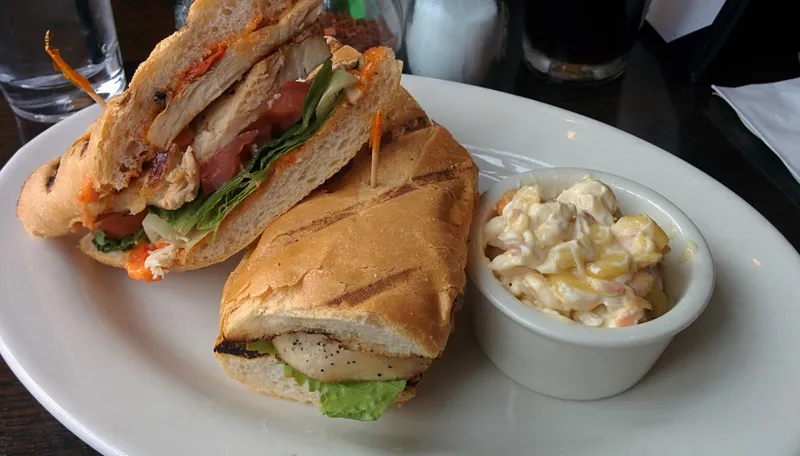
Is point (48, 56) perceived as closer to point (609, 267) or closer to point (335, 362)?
point (335, 362)

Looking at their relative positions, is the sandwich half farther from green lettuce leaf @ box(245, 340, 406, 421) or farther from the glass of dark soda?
the glass of dark soda

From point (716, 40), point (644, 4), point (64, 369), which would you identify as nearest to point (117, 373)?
point (64, 369)

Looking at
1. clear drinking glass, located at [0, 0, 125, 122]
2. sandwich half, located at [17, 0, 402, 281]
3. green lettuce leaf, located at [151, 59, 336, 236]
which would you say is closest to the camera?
sandwich half, located at [17, 0, 402, 281]

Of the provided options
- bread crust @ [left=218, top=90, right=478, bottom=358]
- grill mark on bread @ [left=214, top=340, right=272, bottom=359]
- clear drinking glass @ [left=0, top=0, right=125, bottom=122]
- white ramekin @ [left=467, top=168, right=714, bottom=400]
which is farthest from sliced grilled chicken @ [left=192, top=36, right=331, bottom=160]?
clear drinking glass @ [left=0, top=0, right=125, bottom=122]

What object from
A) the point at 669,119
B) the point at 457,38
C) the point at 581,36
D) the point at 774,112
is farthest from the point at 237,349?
the point at 774,112

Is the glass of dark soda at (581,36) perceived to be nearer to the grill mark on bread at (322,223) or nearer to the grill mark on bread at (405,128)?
the grill mark on bread at (405,128)

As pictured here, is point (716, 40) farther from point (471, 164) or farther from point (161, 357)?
point (161, 357)

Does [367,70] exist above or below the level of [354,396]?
above
